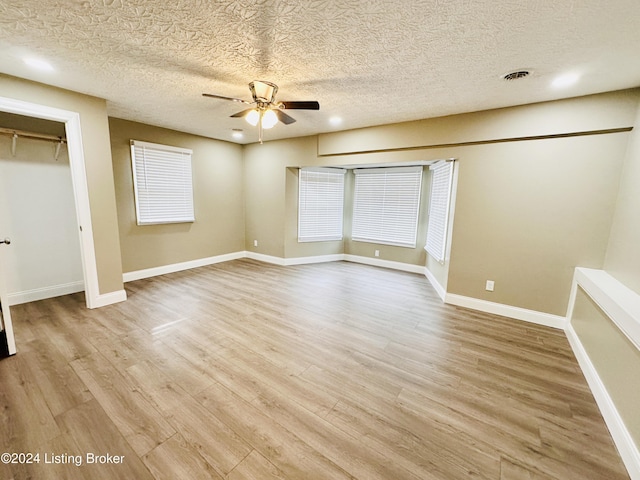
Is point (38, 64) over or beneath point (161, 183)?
over

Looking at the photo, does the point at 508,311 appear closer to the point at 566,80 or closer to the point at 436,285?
the point at 436,285

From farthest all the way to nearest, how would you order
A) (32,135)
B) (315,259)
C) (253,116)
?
(315,259), (32,135), (253,116)

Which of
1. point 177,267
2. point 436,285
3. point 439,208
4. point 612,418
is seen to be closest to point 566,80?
point 439,208

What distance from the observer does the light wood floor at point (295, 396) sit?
1402mm

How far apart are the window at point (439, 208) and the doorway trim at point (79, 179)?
4.64 m

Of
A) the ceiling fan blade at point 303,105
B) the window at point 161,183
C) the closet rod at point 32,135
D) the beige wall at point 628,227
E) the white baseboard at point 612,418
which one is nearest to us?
the white baseboard at point 612,418

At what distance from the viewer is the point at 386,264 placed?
17.7 ft

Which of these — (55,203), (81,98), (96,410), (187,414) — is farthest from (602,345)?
(55,203)

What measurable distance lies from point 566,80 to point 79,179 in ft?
16.6

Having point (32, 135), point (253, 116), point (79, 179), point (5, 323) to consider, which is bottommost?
point (5, 323)

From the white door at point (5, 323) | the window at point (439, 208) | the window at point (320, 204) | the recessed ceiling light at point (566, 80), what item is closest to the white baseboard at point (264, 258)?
the window at point (320, 204)

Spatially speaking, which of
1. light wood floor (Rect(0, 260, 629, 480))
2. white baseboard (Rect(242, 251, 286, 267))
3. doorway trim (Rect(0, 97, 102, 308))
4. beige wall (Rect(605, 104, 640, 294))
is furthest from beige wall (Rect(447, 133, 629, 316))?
doorway trim (Rect(0, 97, 102, 308))

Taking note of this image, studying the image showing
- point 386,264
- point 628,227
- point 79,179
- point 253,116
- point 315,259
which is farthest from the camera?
point 315,259

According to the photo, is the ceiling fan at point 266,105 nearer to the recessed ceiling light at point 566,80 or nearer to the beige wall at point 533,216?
the recessed ceiling light at point 566,80
